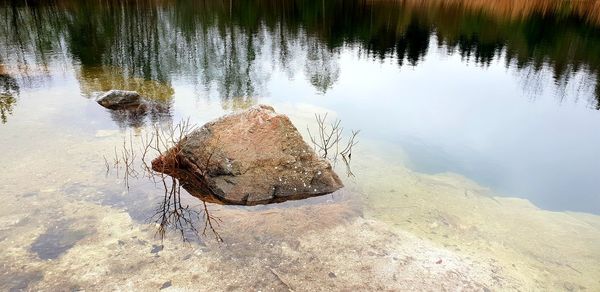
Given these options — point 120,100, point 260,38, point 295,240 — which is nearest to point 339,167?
point 295,240

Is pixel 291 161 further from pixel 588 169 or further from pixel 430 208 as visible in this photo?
pixel 588 169

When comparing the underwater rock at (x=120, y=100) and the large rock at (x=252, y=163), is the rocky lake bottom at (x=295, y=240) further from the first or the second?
the underwater rock at (x=120, y=100)

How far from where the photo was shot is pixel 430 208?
20.2ft

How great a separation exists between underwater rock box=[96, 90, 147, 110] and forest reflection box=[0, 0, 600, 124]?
1.15m

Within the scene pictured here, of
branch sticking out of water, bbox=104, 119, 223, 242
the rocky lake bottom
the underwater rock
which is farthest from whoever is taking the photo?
the underwater rock

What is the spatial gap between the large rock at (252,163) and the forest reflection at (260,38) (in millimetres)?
4617

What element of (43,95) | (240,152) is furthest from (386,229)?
(43,95)

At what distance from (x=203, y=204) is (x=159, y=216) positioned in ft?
2.08

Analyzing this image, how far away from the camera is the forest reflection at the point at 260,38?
47.6 feet

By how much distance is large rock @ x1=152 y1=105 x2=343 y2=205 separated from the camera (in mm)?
6094

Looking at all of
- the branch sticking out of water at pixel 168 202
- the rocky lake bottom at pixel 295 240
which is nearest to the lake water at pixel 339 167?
the rocky lake bottom at pixel 295 240

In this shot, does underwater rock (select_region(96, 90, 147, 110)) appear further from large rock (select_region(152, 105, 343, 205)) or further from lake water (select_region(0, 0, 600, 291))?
large rock (select_region(152, 105, 343, 205))

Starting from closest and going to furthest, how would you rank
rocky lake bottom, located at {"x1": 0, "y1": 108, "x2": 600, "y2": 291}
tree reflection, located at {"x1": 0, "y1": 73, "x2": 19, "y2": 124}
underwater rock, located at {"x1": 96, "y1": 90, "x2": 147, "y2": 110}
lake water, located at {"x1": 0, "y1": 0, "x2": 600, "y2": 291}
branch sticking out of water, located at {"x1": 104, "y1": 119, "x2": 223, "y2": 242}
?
rocky lake bottom, located at {"x1": 0, "y1": 108, "x2": 600, "y2": 291} → lake water, located at {"x1": 0, "y1": 0, "x2": 600, "y2": 291} → branch sticking out of water, located at {"x1": 104, "y1": 119, "x2": 223, "y2": 242} → tree reflection, located at {"x1": 0, "y1": 73, "x2": 19, "y2": 124} → underwater rock, located at {"x1": 96, "y1": 90, "x2": 147, "y2": 110}

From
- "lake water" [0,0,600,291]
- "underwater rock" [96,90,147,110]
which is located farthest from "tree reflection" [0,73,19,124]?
"underwater rock" [96,90,147,110]
